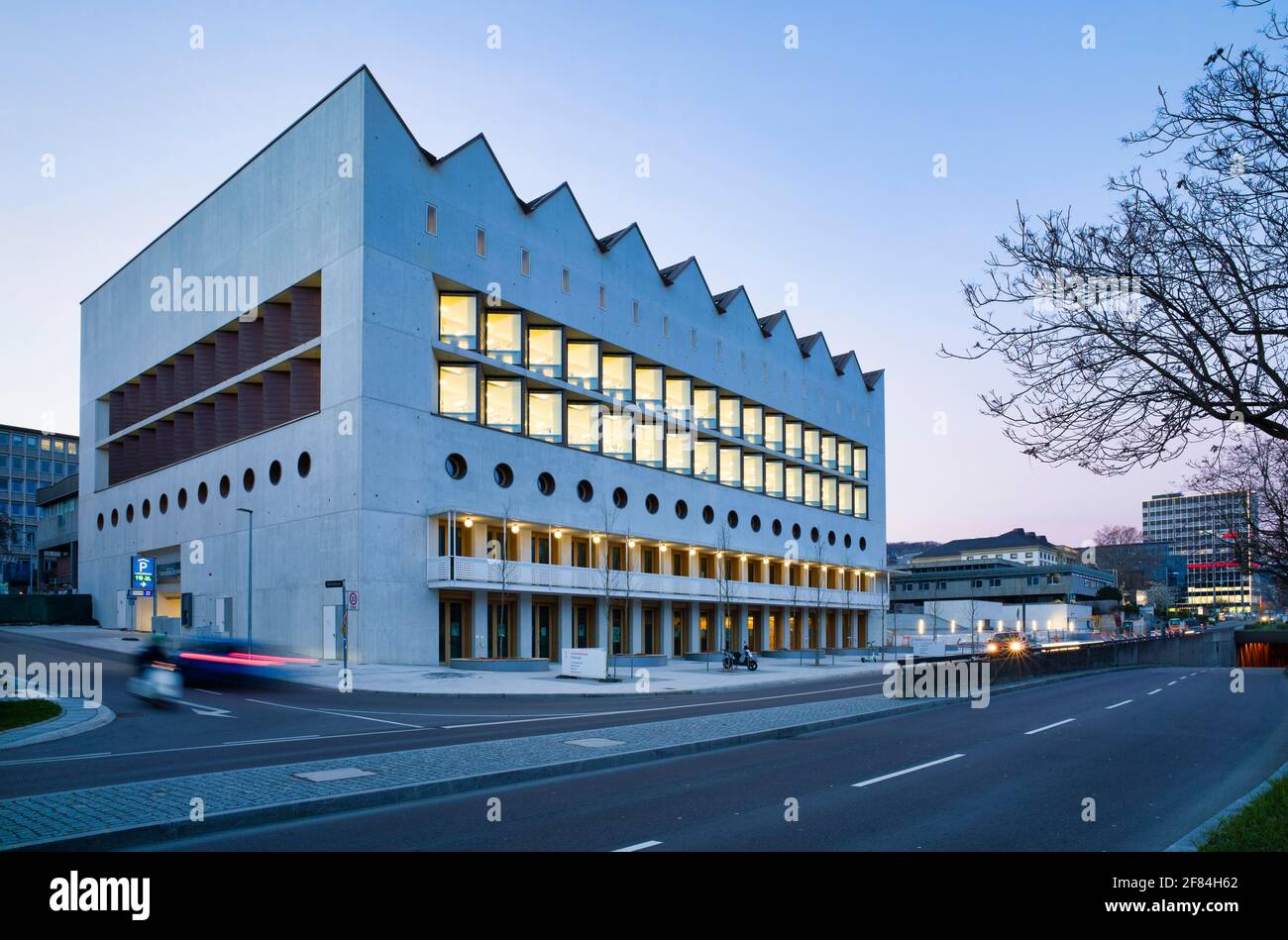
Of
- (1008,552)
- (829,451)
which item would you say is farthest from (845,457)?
(1008,552)

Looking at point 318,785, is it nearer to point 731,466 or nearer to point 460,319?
point 460,319

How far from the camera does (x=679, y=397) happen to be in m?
57.8

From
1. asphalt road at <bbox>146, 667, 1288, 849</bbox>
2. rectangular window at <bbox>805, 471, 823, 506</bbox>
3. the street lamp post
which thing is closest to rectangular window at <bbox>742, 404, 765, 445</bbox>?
rectangular window at <bbox>805, 471, 823, 506</bbox>

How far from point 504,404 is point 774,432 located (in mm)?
26788

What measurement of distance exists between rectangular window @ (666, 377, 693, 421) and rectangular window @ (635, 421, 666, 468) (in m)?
1.55

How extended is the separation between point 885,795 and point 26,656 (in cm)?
3830

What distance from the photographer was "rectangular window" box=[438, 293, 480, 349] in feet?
143

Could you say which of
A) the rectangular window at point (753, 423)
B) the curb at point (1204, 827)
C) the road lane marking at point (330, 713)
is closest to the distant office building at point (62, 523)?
the rectangular window at point (753, 423)

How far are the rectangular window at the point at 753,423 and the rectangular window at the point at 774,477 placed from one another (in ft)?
7.71

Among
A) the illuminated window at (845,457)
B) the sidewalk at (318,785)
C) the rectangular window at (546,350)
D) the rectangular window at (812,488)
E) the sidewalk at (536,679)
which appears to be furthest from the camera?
the illuminated window at (845,457)

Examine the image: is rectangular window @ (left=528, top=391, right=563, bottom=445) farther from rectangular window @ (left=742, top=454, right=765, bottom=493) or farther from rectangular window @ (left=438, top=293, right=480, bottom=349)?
rectangular window @ (left=742, top=454, right=765, bottom=493)

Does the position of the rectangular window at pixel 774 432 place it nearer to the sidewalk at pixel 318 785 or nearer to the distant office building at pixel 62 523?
the sidewalk at pixel 318 785

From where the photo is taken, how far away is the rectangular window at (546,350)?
1890 inches
